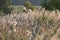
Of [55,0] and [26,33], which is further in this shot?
[55,0]

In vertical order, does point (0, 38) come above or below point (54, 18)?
below

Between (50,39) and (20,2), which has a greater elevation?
(20,2)

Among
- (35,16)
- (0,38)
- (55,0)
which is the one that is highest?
(55,0)

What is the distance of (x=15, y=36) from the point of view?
6.28 m

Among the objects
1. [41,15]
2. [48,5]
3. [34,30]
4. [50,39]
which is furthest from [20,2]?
[50,39]

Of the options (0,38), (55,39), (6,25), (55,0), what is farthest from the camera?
(55,0)

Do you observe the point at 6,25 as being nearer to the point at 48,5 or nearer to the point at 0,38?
the point at 0,38

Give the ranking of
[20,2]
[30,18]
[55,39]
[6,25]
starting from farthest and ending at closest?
[20,2]
[30,18]
[6,25]
[55,39]

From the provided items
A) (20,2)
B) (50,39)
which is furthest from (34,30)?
(20,2)

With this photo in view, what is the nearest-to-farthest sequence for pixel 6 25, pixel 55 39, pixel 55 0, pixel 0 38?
pixel 55 39 → pixel 0 38 → pixel 6 25 → pixel 55 0

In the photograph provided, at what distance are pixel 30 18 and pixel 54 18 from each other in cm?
73

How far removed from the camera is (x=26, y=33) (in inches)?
250

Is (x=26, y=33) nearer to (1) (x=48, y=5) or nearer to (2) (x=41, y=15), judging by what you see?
(2) (x=41, y=15)

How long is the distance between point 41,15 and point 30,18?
1.83 feet
